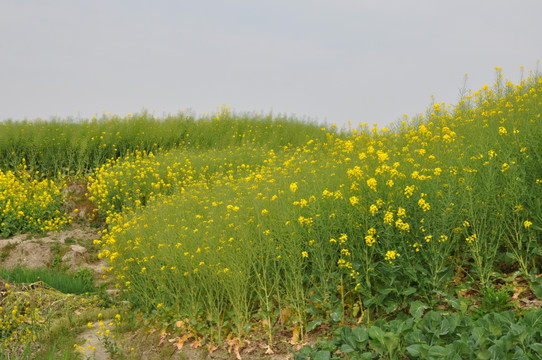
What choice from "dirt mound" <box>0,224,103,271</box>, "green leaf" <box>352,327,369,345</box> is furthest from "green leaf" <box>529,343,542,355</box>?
"dirt mound" <box>0,224,103,271</box>

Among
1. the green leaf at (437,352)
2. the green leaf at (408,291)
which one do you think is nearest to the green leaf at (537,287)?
the green leaf at (408,291)

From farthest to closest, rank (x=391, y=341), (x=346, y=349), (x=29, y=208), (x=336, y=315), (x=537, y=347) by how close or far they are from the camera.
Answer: (x=29, y=208)
(x=336, y=315)
(x=346, y=349)
(x=391, y=341)
(x=537, y=347)

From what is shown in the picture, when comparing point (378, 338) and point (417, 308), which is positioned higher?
point (417, 308)

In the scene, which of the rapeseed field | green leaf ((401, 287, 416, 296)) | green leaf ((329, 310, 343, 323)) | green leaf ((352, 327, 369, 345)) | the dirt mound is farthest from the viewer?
the dirt mound

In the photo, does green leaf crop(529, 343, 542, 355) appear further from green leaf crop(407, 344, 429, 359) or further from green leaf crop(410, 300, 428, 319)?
green leaf crop(410, 300, 428, 319)

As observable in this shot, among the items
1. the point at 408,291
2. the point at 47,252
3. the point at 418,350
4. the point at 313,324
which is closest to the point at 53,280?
the point at 47,252

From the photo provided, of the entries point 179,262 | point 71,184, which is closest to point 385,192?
point 179,262

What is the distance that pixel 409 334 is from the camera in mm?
4219

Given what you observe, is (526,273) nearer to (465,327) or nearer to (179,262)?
(465,327)

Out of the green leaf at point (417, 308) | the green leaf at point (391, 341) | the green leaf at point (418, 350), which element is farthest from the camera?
the green leaf at point (417, 308)

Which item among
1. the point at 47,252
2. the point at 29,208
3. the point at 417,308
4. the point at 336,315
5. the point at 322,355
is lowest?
the point at 47,252

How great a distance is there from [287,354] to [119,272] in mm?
3238

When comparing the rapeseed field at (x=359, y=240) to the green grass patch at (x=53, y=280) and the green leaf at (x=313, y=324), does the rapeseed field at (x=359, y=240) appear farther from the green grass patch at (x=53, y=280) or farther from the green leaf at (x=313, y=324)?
the green grass patch at (x=53, y=280)

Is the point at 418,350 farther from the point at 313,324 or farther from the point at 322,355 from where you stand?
the point at 313,324
